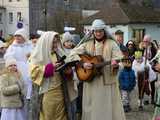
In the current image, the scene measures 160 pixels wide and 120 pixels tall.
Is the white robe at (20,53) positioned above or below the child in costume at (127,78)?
above

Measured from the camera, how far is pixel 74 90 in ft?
26.5

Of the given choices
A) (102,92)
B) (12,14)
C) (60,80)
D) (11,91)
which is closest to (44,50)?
(60,80)

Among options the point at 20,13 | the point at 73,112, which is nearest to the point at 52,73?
the point at 73,112

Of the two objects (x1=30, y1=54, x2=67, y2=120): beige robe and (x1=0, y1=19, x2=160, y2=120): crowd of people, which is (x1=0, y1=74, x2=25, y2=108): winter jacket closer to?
(x1=0, y1=19, x2=160, y2=120): crowd of people

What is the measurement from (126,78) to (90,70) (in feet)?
14.2

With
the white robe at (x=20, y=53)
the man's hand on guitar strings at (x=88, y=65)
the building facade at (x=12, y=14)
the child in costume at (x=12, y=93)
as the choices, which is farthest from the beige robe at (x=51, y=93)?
the building facade at (x=12, y=14)

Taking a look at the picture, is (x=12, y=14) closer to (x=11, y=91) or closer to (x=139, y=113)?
(x=139, y=113)

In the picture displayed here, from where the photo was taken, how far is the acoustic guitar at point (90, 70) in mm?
8375

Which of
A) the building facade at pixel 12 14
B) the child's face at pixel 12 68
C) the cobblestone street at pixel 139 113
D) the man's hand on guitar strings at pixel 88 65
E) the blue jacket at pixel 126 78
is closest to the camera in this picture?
the man's hand on guitar strings at pixel 88 65

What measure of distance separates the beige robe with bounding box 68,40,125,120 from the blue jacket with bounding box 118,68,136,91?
12.7 ft

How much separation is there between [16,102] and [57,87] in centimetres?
121

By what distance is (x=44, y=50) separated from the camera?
7.75 meters

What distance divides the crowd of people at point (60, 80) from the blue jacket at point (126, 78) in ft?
9.06

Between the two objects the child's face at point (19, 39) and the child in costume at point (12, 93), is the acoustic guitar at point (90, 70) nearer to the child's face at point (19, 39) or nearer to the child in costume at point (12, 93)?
the child in costume at point (12, 93)
